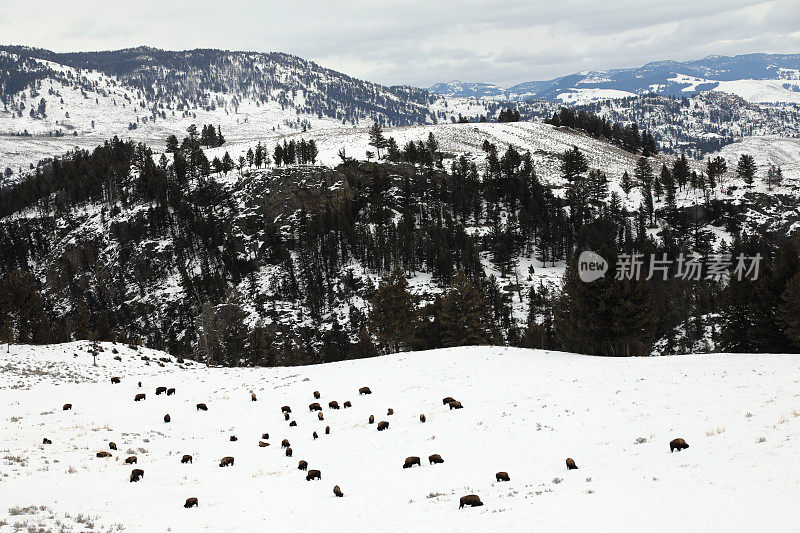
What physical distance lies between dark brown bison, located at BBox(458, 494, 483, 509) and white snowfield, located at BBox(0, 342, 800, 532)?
0.34m

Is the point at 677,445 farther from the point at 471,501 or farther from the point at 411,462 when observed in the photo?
the point at 411,462

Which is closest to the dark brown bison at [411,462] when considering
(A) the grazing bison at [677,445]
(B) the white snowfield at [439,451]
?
(B) the white snowfield at [439,451]

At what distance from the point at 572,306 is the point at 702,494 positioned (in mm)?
38018

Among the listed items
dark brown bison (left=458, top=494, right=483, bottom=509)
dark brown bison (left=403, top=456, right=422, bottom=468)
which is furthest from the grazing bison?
dark brown bison (left=403, top=456, right=422, bottom=468)

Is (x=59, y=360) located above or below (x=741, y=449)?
below

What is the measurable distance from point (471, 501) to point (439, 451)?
22.7ft

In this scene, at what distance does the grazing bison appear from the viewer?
14930 millimetres

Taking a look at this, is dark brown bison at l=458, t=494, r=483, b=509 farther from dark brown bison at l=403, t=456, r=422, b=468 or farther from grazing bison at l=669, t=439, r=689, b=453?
grazing bison at l=669, t=439, r=689, b=453

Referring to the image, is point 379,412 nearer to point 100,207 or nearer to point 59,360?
point 59,360

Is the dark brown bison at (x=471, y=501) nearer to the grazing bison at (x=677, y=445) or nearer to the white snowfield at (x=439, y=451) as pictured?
the white snowfield at (x=439, y=451)

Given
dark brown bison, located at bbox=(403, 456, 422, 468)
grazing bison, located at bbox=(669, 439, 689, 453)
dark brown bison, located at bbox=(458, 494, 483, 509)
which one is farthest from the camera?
dark brown bison, located at bbox=(403, 456, 422, 468)

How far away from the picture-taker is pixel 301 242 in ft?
486

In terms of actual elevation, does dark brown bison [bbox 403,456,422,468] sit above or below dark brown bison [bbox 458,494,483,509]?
below

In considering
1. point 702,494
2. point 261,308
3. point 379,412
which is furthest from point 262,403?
point 261,308
